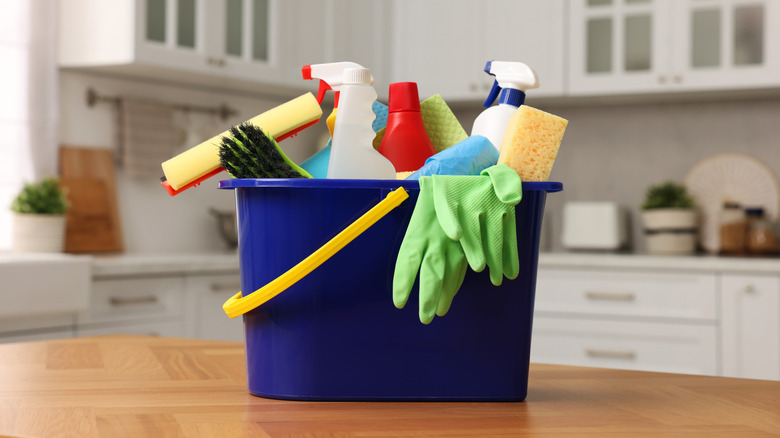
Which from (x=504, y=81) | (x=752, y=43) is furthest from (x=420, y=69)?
(x=504, y=81)

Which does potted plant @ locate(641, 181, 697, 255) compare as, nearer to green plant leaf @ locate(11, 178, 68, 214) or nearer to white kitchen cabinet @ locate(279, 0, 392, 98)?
white kitchen cabinet @ locate(279, 0, 392, 98)

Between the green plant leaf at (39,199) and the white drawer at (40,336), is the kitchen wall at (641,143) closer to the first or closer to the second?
the green plant leaf at (39,199)

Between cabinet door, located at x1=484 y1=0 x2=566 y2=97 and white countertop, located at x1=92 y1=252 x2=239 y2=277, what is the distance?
132cm

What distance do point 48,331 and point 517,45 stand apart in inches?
81.7

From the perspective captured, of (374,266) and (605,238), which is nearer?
(374,266)

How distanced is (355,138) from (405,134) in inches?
2.4

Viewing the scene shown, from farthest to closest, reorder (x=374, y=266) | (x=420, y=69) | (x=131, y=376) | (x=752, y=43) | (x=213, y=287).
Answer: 1. (x=420, y=69)
2. (x=752, y=43)
3. (x=213, y=287)
4. (x=131, y=376)
5. (x=374, y=266)

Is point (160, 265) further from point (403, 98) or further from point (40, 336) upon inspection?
point (403, 98)

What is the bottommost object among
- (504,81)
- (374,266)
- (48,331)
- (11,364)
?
(48,331)

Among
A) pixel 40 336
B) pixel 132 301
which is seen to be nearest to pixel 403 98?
pixel 40 336

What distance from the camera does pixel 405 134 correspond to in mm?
702

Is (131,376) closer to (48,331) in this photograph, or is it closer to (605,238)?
(48,331)

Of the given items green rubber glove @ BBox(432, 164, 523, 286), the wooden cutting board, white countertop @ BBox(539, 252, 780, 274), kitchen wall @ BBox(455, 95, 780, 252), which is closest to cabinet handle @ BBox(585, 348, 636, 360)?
white countertop @ BBox(539, 252, 780, 274)

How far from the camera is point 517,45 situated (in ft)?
11.0
